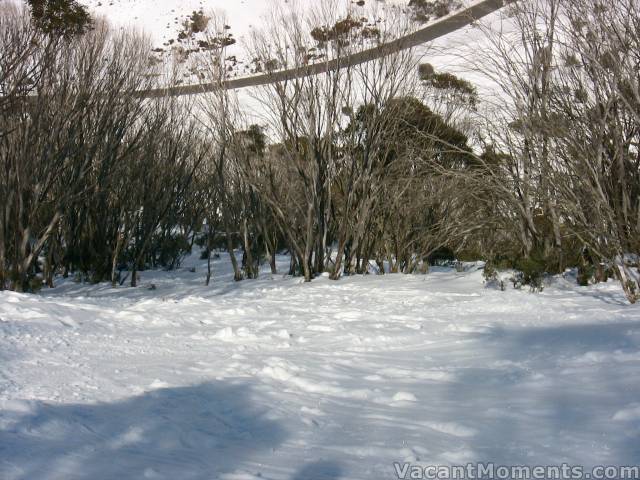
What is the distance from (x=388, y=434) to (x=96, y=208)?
912 centimetres

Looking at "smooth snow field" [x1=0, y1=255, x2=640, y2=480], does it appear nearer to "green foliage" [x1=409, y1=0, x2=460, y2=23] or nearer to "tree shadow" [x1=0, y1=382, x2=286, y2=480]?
"tree shadow" [x1=0, y1=382, x2=286, y2=480]

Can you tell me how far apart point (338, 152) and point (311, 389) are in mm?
7364

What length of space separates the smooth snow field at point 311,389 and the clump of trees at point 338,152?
5.70 feet

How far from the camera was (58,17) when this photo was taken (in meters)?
8.30

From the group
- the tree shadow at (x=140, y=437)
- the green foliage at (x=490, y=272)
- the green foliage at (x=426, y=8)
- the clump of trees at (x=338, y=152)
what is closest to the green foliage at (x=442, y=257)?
the clump of trees at (x=338, y=152)

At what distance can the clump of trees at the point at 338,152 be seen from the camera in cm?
659

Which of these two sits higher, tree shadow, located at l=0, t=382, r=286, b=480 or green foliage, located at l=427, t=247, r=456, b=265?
green foliage, located at l=427, t=247, r=456, b=265

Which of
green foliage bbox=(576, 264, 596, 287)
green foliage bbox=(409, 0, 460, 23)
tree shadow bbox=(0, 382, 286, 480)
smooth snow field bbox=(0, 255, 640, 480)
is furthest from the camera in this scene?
green foliage bbox=(409, 0, 460, 23)

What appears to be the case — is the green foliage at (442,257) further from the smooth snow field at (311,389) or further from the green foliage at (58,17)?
the green foliage at (58,17)

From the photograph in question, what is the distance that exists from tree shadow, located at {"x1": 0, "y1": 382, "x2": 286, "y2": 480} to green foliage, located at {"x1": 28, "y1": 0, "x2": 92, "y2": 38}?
6.61 m

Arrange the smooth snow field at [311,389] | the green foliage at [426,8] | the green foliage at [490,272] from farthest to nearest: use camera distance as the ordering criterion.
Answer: the green foliage at [426,8]
the green foliage at [490,272]
the smooth snow field at [311,389]

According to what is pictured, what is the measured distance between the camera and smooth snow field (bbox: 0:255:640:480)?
2.38 metres

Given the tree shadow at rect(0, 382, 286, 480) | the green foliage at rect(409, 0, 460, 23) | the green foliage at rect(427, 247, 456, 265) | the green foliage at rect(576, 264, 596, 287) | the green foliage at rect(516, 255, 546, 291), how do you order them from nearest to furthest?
the tree shadow at rect(0, 382, 286, 480) < the green foliage at rect(516, 255, 546, 291) < the green foliage at rect(576, 264, 596, 287) < the green foliage at rect(409, 0, 460, 23) < the green foliage at rect(427, 247, 456, 265)

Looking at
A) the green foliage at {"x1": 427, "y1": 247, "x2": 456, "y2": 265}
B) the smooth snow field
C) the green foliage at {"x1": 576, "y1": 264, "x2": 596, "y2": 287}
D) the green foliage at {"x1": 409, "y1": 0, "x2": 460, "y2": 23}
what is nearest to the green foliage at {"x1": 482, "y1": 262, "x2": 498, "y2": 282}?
the green foliage at {"x1": 576, "y1": 264, "x2": 596, "y2": 287}
